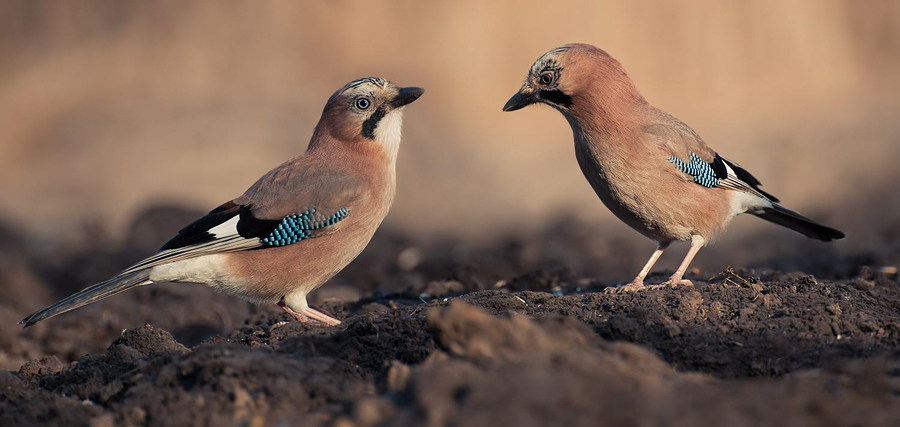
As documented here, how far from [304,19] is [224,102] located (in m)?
2.79

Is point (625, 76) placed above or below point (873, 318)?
above

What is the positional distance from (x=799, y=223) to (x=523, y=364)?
544cm

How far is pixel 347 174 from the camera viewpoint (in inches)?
285

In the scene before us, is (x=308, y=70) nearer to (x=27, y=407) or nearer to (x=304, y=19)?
(x=304, y=19)

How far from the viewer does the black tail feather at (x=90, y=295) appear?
6.13 meters

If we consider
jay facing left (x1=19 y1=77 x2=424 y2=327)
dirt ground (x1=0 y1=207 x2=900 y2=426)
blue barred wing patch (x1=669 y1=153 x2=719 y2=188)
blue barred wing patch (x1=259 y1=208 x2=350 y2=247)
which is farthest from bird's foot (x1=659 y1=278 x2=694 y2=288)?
blue barred wing patch (x1=259 y1=208 x2=350 y2=247)

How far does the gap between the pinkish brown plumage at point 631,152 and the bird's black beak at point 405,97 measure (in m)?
0.84

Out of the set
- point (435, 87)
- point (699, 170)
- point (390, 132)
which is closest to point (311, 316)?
point (390, 132)

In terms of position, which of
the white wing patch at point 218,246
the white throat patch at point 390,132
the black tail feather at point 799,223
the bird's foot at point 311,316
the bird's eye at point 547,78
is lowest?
the bird's foot at point 311,316

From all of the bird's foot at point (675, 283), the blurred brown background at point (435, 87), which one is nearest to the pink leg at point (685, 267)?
the bird's foot at point (675, 283)

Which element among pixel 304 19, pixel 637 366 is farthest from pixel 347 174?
pixel 304 19

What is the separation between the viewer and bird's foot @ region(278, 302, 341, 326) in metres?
6.69

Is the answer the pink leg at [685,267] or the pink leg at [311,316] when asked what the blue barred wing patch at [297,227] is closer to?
the pink leg at [311,316]

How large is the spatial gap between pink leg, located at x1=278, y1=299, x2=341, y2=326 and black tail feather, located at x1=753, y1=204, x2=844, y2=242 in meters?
3.91
